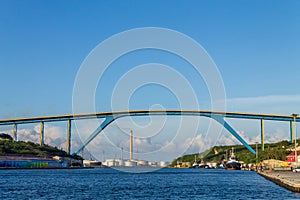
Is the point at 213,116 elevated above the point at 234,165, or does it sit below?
above

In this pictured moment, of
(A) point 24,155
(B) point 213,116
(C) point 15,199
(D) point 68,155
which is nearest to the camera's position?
(C) point 15,199

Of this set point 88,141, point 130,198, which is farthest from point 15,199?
point 88,141

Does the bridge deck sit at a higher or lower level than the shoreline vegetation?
higher

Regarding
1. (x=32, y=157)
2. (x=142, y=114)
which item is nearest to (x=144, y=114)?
(x=142, y=114)

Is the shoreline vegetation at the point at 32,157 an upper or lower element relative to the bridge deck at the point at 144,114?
lower

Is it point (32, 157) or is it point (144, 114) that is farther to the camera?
point (32, 157)

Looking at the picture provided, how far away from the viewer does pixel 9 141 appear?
495 feet

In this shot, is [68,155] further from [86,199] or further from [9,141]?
[86,199]

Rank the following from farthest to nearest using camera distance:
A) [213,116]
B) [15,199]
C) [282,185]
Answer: [213,116] < [282,185] < [15,199]

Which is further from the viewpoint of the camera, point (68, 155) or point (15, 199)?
point (68, 155)

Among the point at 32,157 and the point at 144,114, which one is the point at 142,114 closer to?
the point at 144,114

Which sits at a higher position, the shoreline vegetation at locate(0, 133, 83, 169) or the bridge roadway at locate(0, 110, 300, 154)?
the bridge roadway at locate(0, 110, 300, 154)

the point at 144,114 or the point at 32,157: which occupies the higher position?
the point at 144,114

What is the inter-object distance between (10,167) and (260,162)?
6380cm
